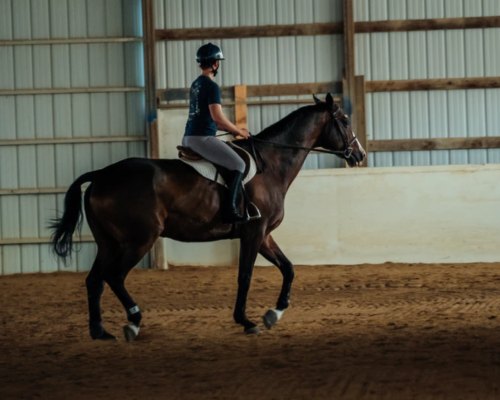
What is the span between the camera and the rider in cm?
515

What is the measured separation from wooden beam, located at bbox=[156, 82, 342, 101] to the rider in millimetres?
5611

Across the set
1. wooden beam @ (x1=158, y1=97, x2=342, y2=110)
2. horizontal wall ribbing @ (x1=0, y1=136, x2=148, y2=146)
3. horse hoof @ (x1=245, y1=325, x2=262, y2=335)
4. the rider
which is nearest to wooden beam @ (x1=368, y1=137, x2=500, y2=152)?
wooden beam @ (x1=158, y1=97, x2=342, y2=110)

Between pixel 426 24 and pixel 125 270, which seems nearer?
pixel 125 270

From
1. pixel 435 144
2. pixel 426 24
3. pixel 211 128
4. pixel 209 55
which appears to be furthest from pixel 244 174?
pixel 426 24

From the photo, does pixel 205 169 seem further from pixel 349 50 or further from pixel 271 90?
pixel 349 50

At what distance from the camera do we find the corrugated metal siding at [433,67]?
35.5ft

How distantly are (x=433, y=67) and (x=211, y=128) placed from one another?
22.1ft

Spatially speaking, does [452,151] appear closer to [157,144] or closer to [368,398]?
[157,144]

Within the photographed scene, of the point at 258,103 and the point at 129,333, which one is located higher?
the point at 258,103

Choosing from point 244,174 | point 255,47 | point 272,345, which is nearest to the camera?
point 272,345

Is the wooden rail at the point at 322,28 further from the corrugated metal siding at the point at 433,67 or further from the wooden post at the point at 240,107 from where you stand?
the wooden post at the point at 240,107

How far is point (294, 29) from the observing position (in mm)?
10891

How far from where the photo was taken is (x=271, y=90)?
10852mm

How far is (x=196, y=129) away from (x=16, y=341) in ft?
7.29
